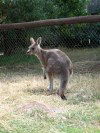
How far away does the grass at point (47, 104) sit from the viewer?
6.05 m

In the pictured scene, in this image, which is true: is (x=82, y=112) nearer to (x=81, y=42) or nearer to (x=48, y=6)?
(x=81, y=42)

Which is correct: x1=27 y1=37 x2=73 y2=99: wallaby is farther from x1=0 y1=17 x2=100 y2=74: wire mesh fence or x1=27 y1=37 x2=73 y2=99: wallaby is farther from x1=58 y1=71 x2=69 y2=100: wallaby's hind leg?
x1=0 y1=17 x2=100 y2=74: wire mesh fence

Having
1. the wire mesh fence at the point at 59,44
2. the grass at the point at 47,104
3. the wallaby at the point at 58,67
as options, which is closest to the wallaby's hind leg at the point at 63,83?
the wallaby at the point at 58,67

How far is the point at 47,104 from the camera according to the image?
24.0 feet

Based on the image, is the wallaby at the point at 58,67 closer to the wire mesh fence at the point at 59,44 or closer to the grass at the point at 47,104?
the grass at the point at 47,104

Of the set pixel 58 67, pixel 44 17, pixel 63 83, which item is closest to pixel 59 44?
pixel 44 17

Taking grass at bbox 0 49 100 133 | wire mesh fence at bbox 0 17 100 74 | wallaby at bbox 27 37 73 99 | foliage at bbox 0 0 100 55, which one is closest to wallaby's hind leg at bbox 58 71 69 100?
wallaby at bbox 27 37 73 99

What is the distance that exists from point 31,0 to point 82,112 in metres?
6.70

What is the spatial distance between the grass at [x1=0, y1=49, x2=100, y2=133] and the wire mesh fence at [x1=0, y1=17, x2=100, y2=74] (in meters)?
0.10

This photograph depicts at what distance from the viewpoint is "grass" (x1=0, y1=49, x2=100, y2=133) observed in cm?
605

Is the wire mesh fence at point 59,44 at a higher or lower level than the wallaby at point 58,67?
lower

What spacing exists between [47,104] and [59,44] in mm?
3847

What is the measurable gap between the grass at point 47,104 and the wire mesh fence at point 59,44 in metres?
0.10

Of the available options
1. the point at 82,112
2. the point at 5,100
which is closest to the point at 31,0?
the point at 5,100
